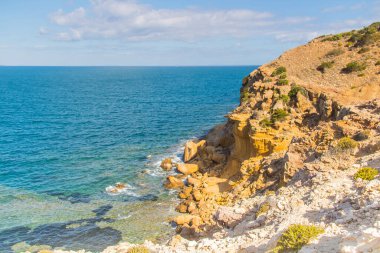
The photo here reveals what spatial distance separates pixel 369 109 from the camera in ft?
102

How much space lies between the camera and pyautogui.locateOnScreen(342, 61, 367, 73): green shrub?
51816mm

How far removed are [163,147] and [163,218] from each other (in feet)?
89.5

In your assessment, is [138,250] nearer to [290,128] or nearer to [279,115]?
[290,128]

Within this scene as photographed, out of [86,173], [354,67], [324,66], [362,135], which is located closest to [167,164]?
[86,173]

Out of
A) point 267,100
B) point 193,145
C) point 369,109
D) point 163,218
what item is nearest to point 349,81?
point 267,100

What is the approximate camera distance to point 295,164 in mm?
27656

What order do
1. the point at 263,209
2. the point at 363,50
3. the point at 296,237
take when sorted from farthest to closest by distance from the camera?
1. the point at 363,50
2. the point at 263,209
3. the point at 296,237

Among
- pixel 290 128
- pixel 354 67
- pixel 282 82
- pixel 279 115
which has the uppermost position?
pixel 354 67

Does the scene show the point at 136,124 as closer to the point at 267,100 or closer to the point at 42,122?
the point at 42,122

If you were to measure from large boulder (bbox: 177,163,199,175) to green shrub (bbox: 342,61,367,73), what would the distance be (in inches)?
1085

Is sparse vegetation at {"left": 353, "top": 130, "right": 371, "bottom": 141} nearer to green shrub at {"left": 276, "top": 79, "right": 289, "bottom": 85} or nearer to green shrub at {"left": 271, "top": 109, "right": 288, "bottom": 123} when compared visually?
green shrub at {"left": 271, "top": 109, "right": 288, "bottom": 123}

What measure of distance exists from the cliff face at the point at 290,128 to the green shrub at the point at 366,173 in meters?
2.67

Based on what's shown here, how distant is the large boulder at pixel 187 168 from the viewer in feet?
169

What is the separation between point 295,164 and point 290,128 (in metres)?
15.1
